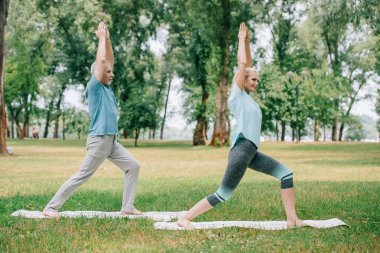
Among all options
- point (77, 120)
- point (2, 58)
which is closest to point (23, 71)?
point (77, 120)

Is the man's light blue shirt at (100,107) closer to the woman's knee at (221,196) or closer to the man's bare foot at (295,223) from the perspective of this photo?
the woman's knee at (221,196)

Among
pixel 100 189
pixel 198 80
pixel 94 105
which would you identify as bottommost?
pixel 100 189

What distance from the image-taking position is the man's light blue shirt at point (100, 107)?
811 cm

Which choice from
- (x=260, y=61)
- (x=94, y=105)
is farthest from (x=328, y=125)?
(x=94, y=105)

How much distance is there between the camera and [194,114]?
49.5m

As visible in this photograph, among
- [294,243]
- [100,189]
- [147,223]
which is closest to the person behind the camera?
[294,243]

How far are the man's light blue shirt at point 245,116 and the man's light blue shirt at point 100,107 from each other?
211cm

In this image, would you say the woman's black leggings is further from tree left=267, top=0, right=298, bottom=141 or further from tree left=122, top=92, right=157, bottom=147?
tree left=267, top=0, right=298, bottom=141

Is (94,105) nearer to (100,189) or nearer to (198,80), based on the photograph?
(100,189)

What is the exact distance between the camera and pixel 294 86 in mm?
61781

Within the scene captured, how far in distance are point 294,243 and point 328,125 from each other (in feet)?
213

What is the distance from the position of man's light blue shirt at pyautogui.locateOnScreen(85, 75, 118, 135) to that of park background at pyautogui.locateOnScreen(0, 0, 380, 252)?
4.61ft

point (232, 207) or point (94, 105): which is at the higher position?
point (94, 105)

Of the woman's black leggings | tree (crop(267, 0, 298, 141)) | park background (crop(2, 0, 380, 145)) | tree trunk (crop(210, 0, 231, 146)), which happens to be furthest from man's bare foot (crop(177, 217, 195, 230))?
tree (crop(267, 0, 298, 141))
